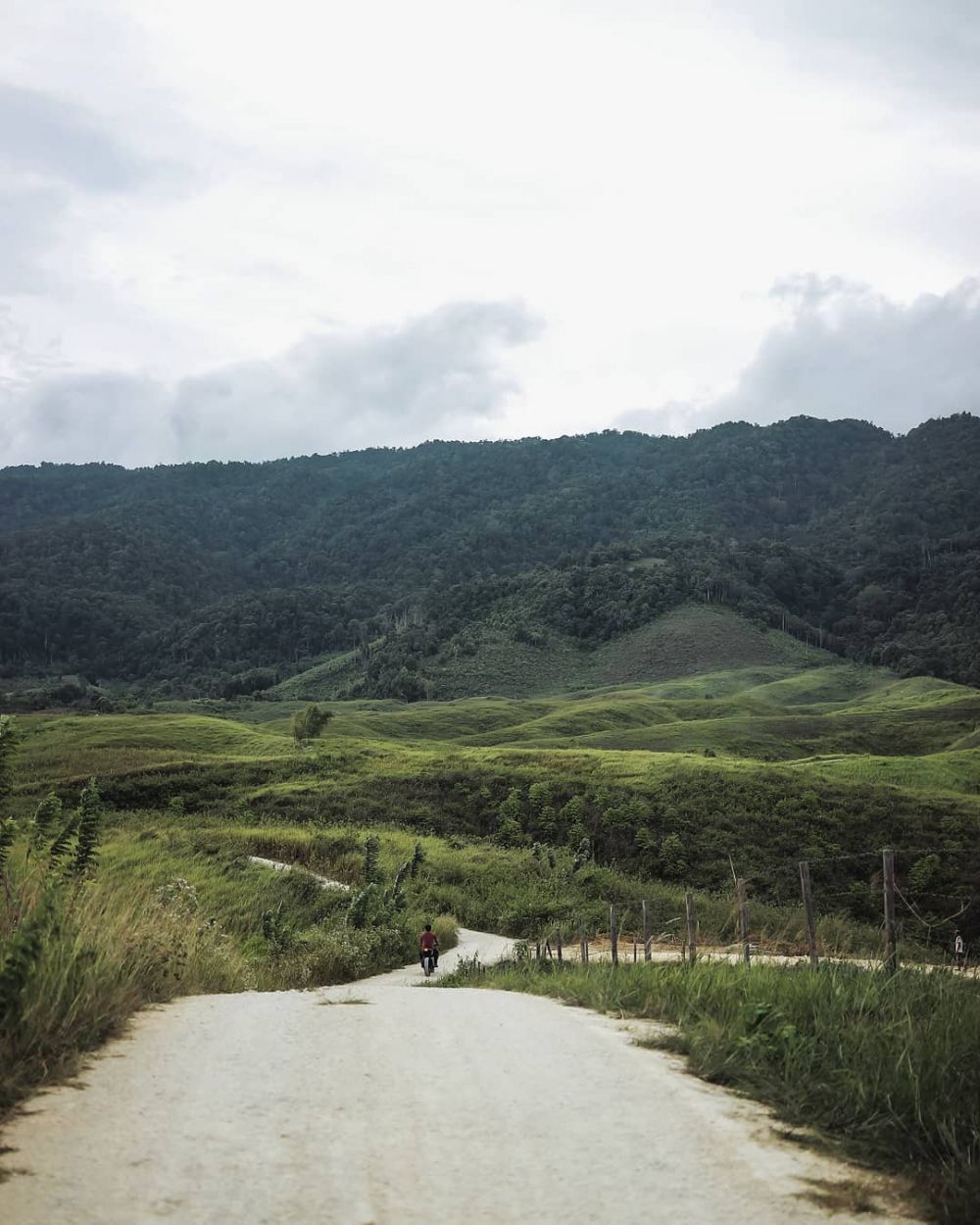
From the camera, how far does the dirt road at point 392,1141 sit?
14.0ft

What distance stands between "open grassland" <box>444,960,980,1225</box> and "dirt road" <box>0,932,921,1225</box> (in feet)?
0.94

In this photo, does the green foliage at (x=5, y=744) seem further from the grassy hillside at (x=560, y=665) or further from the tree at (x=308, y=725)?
the grassy hillside at (x=560, y=665)

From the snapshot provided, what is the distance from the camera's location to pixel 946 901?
3528cm

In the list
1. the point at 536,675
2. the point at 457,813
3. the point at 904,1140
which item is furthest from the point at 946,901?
the point at 536,675

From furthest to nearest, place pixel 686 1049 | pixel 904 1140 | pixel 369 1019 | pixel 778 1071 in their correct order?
pixel 369 1019, pixel 686 1049, pixel 778 1071, pixel 904 1140

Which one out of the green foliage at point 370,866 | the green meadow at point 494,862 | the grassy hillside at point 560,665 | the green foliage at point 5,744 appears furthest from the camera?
the grassy hillside at point 560,665

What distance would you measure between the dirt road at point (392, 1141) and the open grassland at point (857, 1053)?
288 mm

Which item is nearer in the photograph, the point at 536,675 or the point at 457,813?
the point at 457,813

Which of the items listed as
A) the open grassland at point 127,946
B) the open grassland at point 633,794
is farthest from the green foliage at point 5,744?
the open grassland at point 633,794

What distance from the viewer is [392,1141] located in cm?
504

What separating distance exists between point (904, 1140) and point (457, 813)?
4635 centimetres

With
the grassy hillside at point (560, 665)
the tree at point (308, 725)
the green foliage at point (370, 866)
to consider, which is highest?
the grassy hillside at point (560, 665)

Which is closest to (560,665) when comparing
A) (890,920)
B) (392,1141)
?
(890,920)

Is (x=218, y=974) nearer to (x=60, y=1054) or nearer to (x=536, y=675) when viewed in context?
(x=60, y=1054)
